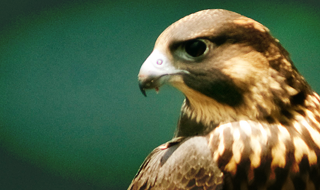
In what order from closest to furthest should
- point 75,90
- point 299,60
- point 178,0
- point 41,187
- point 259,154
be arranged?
point 259,154 < point 299,60 < point 178,0 < point 75,90 < point 41,187

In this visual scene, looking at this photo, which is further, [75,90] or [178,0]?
[75,90]

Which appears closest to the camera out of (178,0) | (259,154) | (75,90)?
(259,154)

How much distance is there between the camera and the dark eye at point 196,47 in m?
1.11

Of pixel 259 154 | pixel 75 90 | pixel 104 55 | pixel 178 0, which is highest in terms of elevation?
pixel 178 0

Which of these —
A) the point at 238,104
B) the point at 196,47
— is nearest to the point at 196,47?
the point at 196,47

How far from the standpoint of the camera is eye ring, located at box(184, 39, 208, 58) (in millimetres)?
1105

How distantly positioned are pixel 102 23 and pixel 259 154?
6.16ft

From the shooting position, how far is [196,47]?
43.7 inches

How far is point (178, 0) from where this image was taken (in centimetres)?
239

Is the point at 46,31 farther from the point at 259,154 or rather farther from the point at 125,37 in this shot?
the point at 259,154

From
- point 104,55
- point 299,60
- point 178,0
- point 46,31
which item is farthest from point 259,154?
point 46,31

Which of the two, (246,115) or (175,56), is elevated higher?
(175,56)

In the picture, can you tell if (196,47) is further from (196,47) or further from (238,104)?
(238,104)

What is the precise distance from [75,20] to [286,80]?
1.98 m
